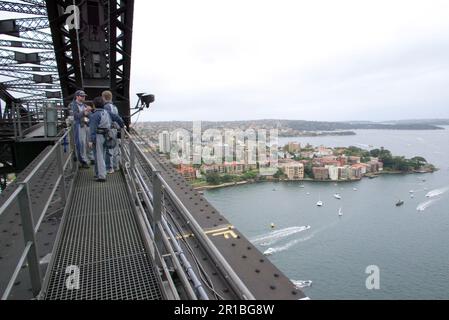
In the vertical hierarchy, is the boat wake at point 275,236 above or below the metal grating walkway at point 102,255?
below

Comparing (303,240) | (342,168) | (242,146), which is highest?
(242,146)

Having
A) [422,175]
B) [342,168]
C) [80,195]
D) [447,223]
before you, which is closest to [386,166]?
[422,175]

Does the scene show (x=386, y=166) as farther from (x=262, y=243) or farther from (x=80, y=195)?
(x=80, y=195)

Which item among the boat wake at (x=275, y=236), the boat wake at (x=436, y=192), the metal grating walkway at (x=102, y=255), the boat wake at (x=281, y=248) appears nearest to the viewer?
the metal grating walkway at (x=102, y=255)

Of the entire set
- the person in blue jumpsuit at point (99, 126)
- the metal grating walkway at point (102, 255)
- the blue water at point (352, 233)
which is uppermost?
the person in blue jumpsuit at point (99, 126)

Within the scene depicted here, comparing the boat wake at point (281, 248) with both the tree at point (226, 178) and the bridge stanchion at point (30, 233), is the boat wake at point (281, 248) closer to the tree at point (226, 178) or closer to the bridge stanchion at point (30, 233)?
the tree at point (226, 178)

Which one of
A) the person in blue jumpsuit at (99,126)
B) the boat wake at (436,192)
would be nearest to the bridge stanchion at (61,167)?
the person in blue jumpsuit at (99,126)
